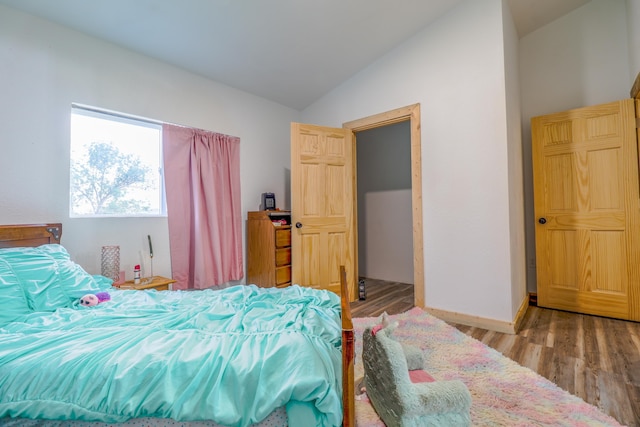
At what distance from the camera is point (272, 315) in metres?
1.40

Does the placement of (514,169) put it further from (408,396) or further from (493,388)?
(408,396)

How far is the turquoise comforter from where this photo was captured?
895 millimetres

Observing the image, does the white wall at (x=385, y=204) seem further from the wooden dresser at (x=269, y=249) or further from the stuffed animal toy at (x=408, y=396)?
the stuffed animal toy at (x=408, y=396)

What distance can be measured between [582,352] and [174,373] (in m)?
2.75

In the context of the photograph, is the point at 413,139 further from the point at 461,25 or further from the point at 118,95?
the point at 118,95

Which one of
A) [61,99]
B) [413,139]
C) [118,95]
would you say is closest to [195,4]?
[118,95]

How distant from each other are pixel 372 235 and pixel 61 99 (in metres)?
4.08

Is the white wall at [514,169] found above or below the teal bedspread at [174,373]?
above

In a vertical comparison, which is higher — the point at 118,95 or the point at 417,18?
the point at 417,18

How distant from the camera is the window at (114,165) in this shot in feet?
7.75

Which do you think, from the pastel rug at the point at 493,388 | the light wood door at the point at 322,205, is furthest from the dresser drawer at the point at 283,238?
the pastel rug at the point at 493,388

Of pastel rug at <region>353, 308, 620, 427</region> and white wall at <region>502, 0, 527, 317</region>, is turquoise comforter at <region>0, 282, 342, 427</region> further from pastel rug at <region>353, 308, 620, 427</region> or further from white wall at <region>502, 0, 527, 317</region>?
white wall at <region>502, 0, 527, 317</region>

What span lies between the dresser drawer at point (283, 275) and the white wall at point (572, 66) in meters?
2.88

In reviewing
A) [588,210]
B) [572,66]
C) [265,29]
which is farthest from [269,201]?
[572,66]
